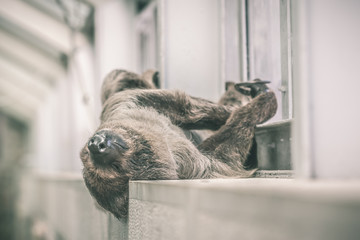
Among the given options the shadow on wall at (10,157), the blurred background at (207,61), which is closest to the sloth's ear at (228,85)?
the blurred background at (207,61)

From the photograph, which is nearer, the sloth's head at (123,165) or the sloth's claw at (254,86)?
the sloth's head at (123,165)

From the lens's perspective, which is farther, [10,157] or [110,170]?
[10,157]

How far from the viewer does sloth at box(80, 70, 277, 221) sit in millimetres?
2844

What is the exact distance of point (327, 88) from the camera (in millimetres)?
1647

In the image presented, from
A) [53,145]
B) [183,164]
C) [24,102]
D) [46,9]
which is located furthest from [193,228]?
[24,102]

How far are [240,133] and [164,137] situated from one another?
58 cm

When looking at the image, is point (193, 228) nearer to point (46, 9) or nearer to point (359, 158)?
point (359, 158)

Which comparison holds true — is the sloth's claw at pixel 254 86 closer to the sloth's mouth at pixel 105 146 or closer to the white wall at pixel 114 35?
the sloth's mouth at pixel 105 146

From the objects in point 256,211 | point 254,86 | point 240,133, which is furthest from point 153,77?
point 256,211

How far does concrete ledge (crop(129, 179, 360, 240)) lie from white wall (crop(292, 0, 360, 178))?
155 mm

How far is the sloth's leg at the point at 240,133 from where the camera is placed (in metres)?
3.33

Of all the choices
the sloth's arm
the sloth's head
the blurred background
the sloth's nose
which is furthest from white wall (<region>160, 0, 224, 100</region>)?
the sloth's nose

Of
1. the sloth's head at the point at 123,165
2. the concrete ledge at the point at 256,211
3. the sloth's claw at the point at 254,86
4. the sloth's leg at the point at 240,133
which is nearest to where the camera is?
the concrete ledge at the point at 256,211

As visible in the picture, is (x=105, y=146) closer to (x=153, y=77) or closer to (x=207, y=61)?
(x=153, y=77)
